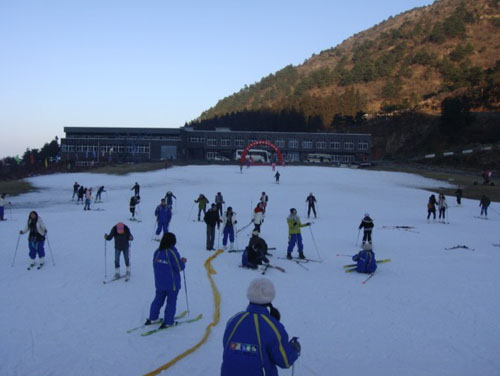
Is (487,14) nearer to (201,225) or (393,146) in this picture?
(393,146)

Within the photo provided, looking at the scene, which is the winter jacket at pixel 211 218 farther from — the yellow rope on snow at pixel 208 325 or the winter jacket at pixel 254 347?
the winter jacket at pixel 254 347

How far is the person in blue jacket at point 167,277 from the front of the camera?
6.82 meters

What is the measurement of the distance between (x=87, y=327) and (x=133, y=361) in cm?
165

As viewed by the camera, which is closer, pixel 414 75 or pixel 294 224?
pixel 294 224

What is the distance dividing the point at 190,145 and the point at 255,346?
87.9 meters

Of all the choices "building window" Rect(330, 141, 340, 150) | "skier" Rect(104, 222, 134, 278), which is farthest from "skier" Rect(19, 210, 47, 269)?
"building window" Rect(330, 141, 340, 150)

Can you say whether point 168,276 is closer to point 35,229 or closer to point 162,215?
point 35,229

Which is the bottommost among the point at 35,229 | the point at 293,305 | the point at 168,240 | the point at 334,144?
the point at 293,305

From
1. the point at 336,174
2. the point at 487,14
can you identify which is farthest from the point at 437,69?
the point at 336,174

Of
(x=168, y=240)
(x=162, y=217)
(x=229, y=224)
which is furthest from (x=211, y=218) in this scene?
(x=168, y=240)

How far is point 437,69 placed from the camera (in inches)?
5906

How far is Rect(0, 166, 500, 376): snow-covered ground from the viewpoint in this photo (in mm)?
5852

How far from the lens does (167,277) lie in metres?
6.81

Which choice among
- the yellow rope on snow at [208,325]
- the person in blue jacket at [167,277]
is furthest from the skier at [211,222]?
the person in blue jacket at [167,277]
